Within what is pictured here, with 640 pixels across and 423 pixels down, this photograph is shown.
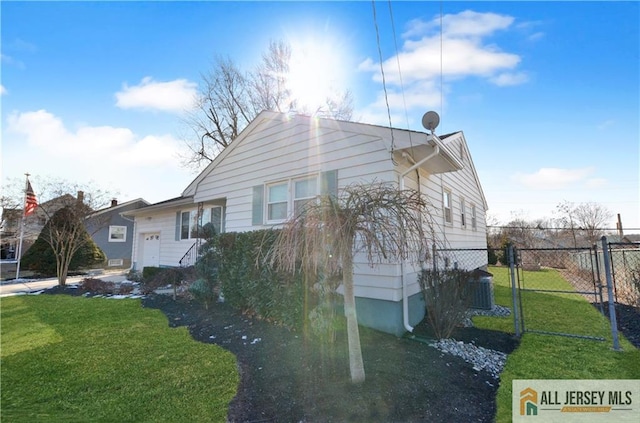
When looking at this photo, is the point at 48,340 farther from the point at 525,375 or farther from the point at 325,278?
the point at 525,375

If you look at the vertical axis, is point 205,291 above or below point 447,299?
below

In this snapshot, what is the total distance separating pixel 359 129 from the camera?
237 inches

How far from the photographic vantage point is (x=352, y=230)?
316 centimetres

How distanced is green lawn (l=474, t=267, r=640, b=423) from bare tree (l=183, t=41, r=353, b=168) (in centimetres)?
1440

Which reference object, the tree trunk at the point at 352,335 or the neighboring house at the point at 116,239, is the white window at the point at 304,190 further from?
the neighboring house at the point at 116,239

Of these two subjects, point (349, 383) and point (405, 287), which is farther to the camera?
point (405, 287)

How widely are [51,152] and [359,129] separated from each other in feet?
30.3

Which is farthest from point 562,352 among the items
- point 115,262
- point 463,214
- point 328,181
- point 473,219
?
point 115,262

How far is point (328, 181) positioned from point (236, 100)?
51.7ft

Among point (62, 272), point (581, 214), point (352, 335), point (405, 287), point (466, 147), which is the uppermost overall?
point (466, 147)

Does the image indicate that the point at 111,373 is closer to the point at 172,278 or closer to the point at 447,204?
the point at 172,278

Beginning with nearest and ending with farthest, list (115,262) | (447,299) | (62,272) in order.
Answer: (447,299) → (62,272) → (115,262)

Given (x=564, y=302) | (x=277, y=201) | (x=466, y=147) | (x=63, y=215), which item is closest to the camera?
(x=277, y=201)

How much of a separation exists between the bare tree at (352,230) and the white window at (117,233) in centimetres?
2607
